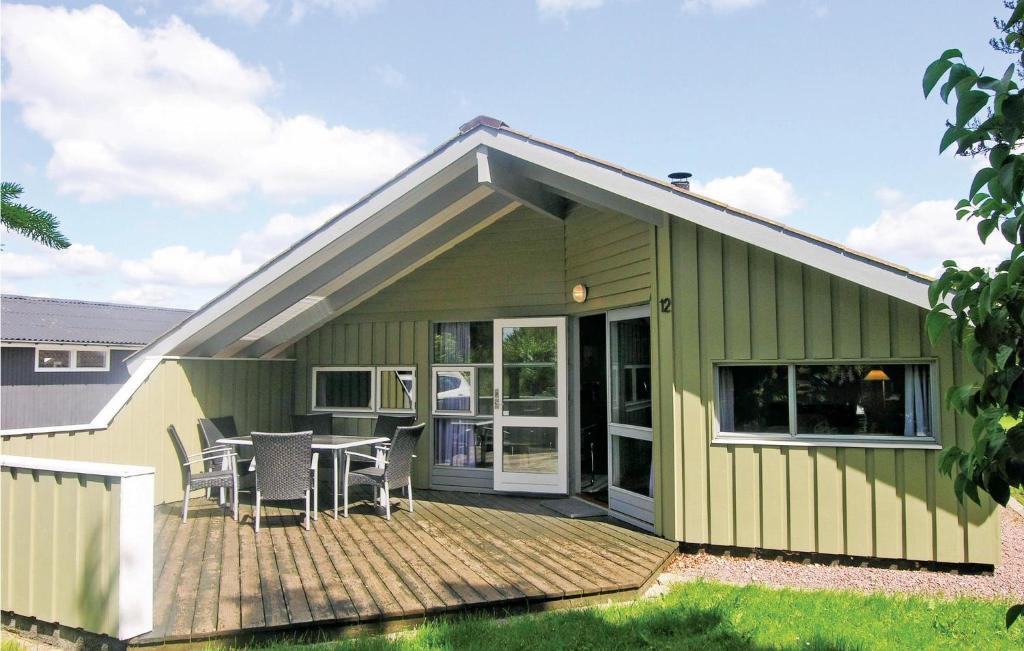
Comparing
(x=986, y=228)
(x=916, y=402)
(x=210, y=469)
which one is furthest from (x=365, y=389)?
(x=986, y=228)

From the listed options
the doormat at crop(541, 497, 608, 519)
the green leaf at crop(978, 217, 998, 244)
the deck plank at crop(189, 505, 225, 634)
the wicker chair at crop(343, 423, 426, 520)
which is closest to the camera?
the green leaf at crop(978, 217, 998, 244)

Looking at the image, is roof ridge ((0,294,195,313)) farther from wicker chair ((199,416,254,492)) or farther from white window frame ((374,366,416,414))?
white window frame ((374,366,416,414))

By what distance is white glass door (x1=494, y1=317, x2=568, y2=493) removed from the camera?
296 inches

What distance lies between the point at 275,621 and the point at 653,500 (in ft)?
11.4

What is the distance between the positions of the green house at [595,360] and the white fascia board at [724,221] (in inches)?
0.6

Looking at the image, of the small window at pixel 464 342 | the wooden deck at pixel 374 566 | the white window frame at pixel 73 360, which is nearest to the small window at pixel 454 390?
the small window at pixel 464 342

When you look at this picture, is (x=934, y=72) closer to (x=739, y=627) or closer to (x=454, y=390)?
(x=739, y=627)

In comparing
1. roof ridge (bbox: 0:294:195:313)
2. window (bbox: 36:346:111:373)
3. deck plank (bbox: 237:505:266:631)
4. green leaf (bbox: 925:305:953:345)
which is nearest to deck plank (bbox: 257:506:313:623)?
deck plank (bbox: 237:505:266:631)

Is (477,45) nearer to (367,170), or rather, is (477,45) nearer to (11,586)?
(11,586)

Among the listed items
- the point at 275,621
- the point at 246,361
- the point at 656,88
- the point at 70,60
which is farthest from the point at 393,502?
the point at 656,88

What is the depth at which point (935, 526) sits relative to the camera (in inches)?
199

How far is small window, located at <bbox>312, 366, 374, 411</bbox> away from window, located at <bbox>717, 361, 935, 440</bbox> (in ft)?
15.7

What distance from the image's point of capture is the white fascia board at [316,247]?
6.02 m

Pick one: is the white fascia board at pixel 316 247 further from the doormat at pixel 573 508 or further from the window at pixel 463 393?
the doormat at pixel 573 508
